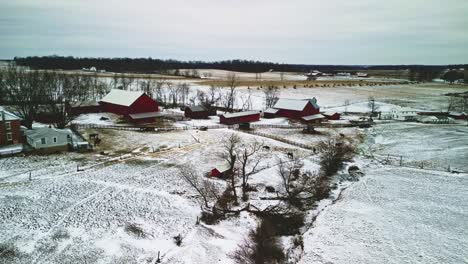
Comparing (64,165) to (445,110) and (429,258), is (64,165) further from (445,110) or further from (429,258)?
(445,110)

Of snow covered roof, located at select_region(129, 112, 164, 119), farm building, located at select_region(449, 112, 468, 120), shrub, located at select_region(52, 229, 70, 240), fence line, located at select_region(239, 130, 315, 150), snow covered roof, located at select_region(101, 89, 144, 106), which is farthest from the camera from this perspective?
farm building, located at select_region(449, 112, 468, 120)

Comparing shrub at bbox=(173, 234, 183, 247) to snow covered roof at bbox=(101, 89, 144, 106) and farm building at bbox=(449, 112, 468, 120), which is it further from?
farm building at bbox=(449, 112, 468, 120)

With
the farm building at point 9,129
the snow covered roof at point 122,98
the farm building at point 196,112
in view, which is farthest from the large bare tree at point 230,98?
the farm building at point 9,129

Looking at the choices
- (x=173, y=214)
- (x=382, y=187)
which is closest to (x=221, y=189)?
(x=173, y=214)

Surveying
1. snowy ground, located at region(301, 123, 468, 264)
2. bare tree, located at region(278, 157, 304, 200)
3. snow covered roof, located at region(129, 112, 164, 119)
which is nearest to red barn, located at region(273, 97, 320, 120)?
snowy ground, located at region(301, 123, 468, 264)

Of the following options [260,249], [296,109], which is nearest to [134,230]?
[260,249]

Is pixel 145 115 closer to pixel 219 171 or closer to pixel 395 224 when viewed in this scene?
pixel 219 171
